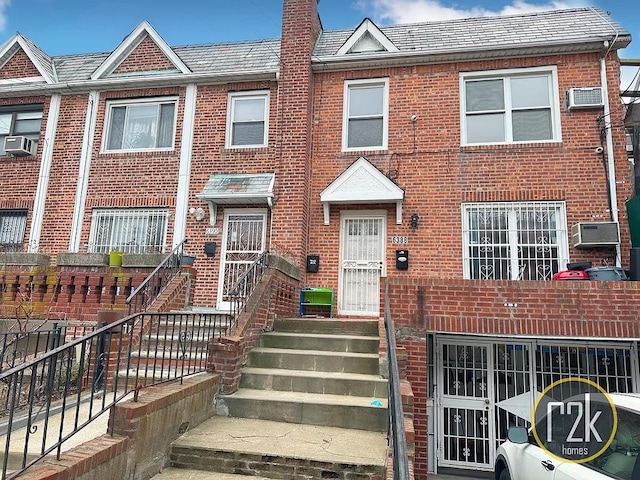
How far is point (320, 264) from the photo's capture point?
9516 mm

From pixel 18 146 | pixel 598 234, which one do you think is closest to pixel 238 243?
pixel 18 146

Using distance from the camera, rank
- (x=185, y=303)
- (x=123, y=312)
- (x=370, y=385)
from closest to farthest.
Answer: (x=370, y=385), (x=123, y=312), (x=185, y=303)

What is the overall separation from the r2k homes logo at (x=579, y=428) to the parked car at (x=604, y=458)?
5 cm

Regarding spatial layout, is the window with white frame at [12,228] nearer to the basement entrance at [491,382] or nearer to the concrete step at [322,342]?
the concrete step at [322,342]

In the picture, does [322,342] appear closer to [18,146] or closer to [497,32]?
[497,32]

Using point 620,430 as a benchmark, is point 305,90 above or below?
above

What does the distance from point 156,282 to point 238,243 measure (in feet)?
8.37

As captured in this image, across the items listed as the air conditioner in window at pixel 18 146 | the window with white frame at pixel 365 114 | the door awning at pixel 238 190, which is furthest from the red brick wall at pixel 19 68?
the window with white frame at pixel 365 114

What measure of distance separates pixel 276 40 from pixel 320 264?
6449 mm

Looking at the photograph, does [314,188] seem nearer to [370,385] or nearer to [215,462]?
[370,385]

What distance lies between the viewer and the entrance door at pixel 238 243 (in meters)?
9.77

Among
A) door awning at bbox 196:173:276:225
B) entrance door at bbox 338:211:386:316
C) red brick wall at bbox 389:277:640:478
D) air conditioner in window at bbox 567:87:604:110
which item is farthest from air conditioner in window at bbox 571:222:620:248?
door awning at bbox 196:173:276:225

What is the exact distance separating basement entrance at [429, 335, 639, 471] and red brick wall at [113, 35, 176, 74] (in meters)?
9.43

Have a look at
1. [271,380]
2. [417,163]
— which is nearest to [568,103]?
[417,163]
